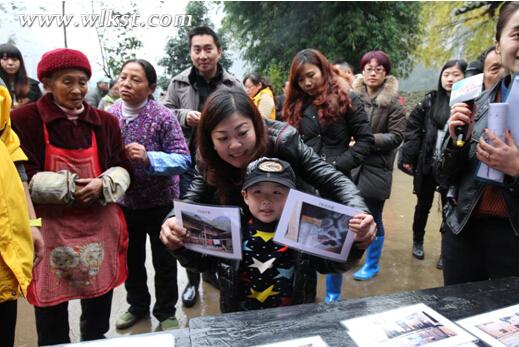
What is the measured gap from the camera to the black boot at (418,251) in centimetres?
371

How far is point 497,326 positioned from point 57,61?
206 centimetres

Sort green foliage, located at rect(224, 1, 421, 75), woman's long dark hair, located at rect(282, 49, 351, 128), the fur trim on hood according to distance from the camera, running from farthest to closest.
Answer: green foliage, located at rect(224, 1, 421, 75) < the fur trim on hood < woman's long dark hair, located at rect(282, 49, 351, 128)

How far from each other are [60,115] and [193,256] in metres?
0.95

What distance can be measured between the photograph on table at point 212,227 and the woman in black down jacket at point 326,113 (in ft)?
4.14

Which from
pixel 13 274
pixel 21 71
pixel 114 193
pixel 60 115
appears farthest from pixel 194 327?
pixel 21 71

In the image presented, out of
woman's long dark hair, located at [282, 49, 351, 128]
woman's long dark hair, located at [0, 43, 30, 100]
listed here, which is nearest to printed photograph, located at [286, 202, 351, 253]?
woman's long dark hair, located at [282, 49, 351, 128]

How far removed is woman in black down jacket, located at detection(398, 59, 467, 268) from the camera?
125 inches

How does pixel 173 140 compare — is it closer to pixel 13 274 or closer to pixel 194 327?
pixel 13 274

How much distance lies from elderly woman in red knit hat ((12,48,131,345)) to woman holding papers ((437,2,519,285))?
1.59 metres

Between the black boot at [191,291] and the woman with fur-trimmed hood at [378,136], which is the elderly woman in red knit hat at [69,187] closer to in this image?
the black boot at [191,291]

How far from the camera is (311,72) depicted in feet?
8.12

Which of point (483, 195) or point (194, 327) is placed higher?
point (483, 195)

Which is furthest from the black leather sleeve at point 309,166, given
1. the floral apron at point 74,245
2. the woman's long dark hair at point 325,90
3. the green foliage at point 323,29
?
the green foliage at point 323,29

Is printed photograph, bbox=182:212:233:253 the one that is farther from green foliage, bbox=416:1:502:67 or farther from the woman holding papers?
green foliage, bbox=416:1:502:67
